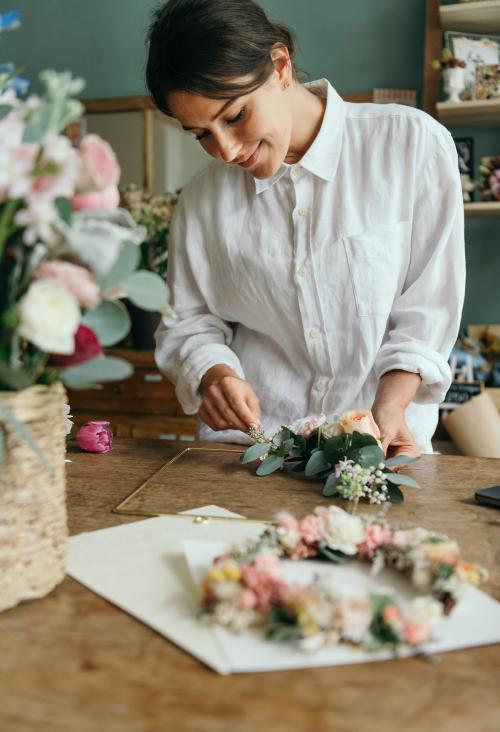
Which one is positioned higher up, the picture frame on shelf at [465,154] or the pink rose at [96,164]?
the pink rose at [96,164]

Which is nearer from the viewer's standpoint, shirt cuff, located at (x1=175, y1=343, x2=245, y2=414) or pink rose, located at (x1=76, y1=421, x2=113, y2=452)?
pink rose, located at (x1=76, y1=421, x2=113, y2=452)

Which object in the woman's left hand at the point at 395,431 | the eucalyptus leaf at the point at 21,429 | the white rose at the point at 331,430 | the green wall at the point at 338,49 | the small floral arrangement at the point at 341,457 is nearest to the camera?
the eucalyptus leaf at the point at 21,429

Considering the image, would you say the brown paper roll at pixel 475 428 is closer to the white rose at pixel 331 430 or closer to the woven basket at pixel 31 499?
A: the white rose at pixel 331 430

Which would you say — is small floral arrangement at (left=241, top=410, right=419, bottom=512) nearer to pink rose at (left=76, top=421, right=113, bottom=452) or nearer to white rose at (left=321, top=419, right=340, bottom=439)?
white rose at (left=321, top=419, right=340, bottom=439)

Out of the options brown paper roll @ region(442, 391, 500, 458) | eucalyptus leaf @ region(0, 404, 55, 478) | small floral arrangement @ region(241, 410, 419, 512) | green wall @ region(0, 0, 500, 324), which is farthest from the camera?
green wall @ region(0, 0, 500, 324)

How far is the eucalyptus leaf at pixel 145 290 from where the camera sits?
0.64 m

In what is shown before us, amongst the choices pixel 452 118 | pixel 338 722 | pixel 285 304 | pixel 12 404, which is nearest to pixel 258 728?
pixel 338 722

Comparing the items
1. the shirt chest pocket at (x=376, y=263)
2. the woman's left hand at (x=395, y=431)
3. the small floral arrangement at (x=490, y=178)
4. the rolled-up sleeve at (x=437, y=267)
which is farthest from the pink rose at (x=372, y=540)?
the small floral arrangement at (x=490, y=178)

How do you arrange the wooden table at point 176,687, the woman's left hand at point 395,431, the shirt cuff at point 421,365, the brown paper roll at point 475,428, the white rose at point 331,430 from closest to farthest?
the wooden table at point 176,687, the white rose at point 331,430, the woman's left hand at point 395,431, the shirt cuff at point 421,365, the brown paper roll at point 475,428

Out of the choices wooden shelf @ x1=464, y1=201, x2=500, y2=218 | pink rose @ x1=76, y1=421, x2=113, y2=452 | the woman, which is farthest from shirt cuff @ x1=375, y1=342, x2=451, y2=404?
wooden shelf @ x1=464, y1=201, x2=500, y2=218

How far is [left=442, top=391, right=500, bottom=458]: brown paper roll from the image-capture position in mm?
2623

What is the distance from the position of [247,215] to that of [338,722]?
4.07 ft

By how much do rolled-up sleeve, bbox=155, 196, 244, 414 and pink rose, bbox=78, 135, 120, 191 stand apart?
0.94 m

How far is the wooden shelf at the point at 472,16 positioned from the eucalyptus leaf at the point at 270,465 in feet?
8.08
